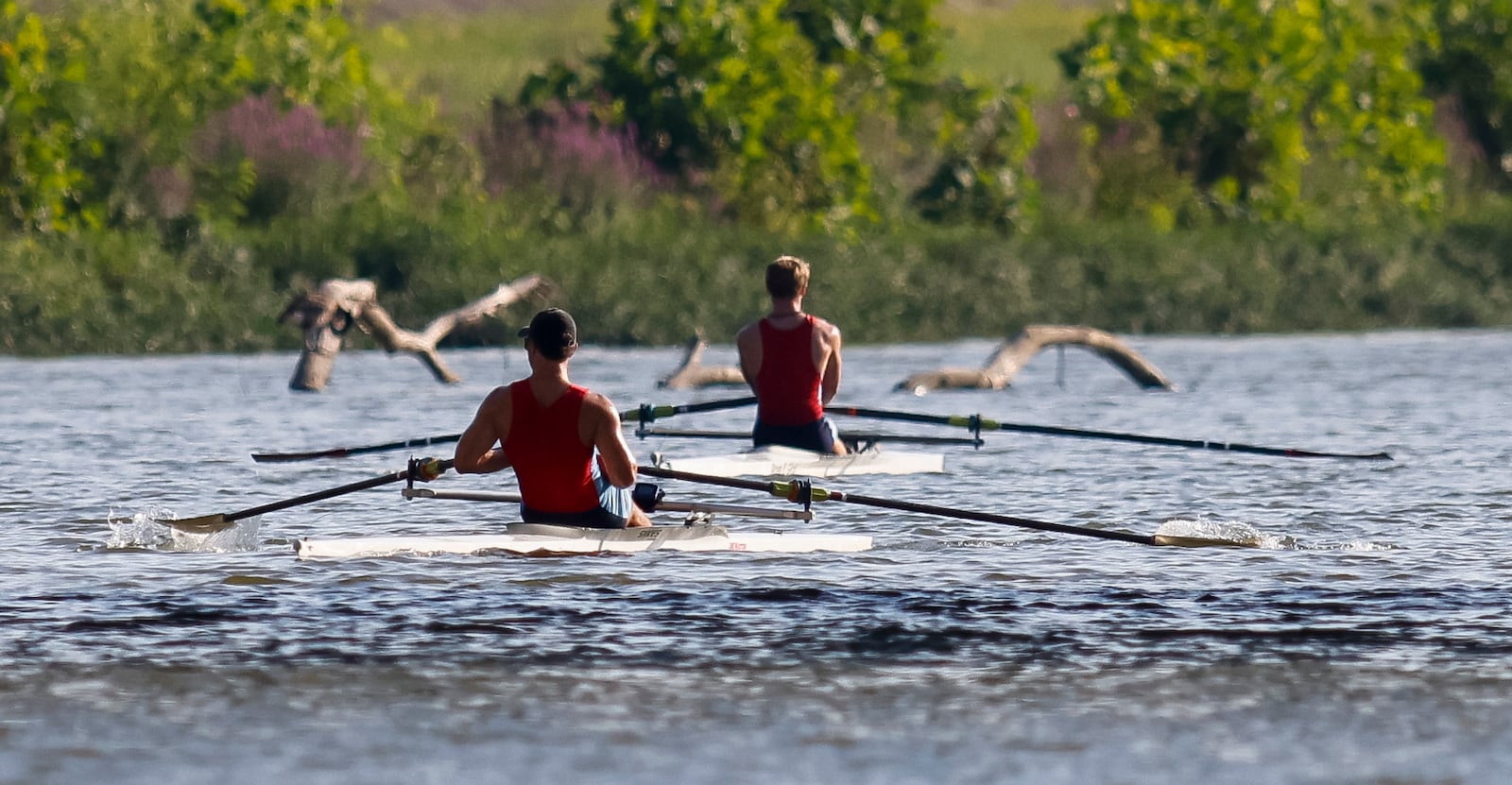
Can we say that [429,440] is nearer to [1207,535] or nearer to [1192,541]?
[1207,535]

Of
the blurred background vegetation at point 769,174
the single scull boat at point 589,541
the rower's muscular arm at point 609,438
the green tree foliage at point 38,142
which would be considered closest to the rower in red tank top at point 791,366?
the single scull boat at point 589,541

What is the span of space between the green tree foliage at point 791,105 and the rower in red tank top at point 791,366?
2073 cm

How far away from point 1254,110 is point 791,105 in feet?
26.9

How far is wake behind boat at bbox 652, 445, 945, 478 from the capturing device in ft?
55.6

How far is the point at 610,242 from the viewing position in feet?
116

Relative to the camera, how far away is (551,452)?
42.2 ft

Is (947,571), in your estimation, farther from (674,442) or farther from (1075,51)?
(1075,51)

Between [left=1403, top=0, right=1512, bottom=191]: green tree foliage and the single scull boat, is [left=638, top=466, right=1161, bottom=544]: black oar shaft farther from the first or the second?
[left=1403, top=0, right=1512, bottom=191]: green tree foliage

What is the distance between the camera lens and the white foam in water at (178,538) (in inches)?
564

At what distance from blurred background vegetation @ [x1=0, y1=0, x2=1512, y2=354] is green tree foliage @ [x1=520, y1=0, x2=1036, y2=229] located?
6 cm

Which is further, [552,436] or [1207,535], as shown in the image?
[1207,535]

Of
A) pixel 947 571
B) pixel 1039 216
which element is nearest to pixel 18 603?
pixel 947 571

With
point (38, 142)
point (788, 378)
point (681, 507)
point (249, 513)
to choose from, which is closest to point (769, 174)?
point (38, 142)

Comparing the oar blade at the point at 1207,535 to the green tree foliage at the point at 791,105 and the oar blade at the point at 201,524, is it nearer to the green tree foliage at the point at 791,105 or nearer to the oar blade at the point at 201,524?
the oar blade at the point at 201,524
